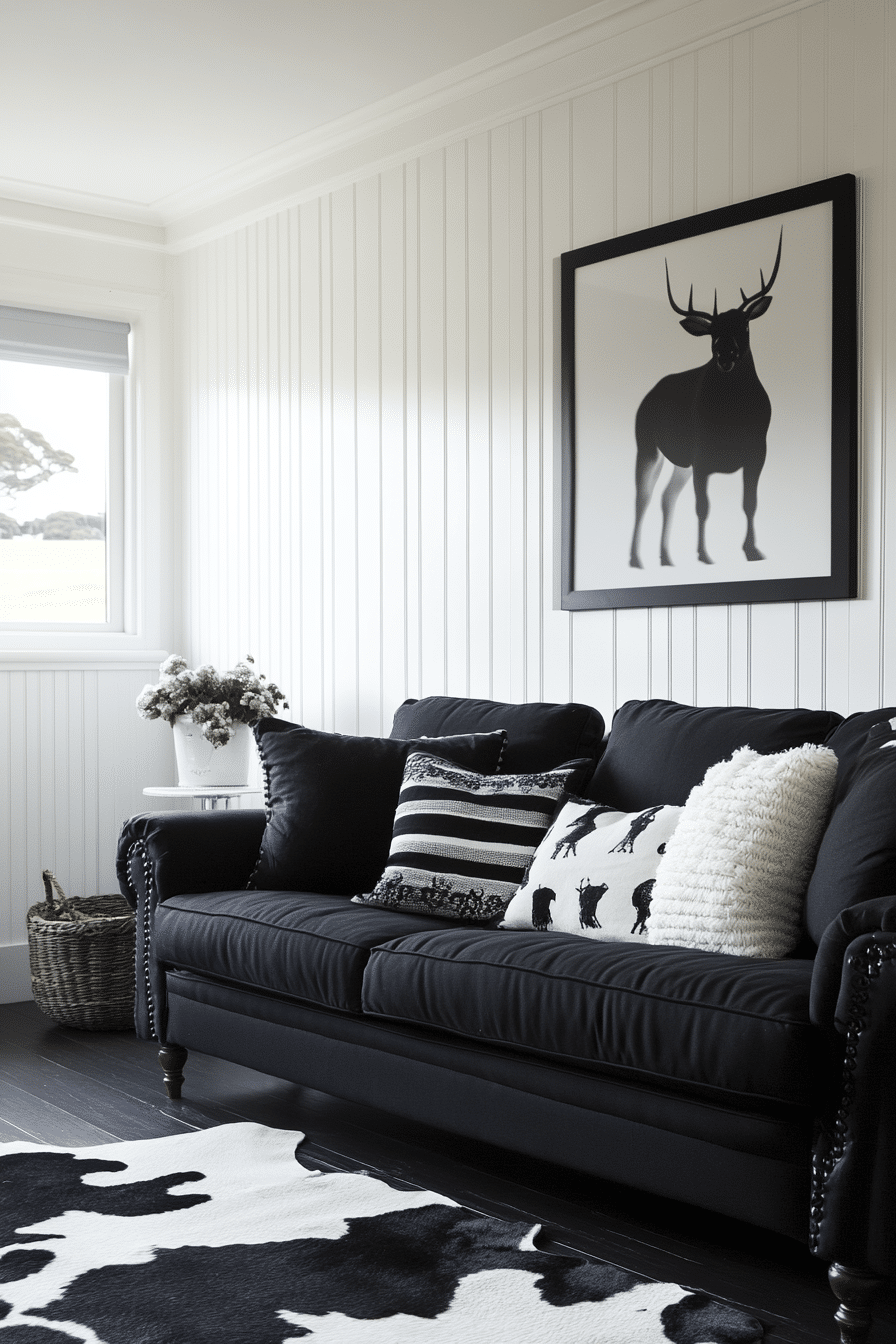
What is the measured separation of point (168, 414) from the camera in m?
5.34

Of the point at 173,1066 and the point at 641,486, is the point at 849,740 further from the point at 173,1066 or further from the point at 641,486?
the point at 173,1066

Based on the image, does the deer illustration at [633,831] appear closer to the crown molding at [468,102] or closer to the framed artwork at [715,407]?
the framed artwork at [715,407]

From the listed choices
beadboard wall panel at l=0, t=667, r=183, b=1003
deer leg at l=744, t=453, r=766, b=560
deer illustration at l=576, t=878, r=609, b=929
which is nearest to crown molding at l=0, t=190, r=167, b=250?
beadboard wall panel at l=0, t=667, r=183, b=1003

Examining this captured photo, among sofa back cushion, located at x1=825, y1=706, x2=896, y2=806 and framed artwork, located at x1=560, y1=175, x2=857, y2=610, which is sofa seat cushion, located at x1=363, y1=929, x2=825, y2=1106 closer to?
sofa back cushion, located at x1=825, y1=706, x2=896, y2=806

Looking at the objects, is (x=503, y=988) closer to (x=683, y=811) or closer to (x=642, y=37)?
(x=683, y=811)

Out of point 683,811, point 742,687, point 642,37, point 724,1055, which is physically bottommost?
point 724,1055

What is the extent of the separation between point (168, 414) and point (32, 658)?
1.10 m

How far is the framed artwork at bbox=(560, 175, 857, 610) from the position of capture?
320 cm

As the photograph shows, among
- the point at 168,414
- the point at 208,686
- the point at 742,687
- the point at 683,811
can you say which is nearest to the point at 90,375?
the point at 168,414

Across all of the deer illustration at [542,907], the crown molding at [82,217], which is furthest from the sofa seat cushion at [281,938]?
the crown molding at [82,217]

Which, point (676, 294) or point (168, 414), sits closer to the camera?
point (676, 294)

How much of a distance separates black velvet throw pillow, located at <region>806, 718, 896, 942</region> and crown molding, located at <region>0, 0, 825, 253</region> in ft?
6.18

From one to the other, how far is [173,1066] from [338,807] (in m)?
0.79

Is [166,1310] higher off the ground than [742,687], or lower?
lower
